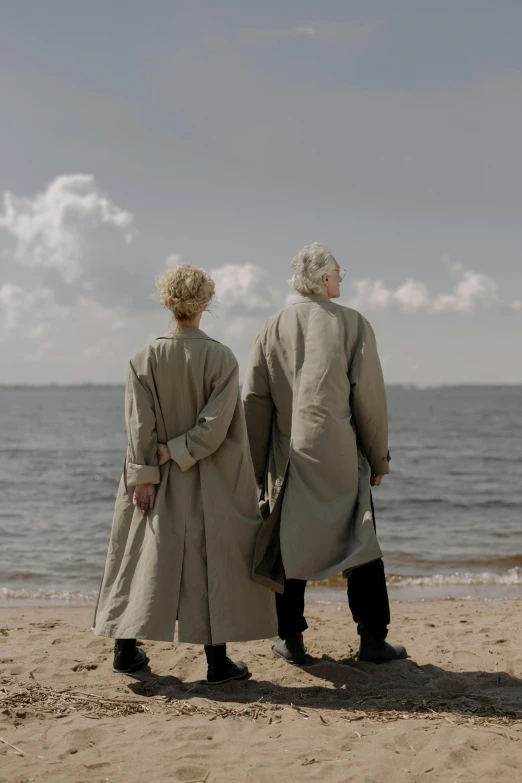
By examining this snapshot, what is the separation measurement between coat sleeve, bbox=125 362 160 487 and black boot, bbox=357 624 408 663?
1.44 m

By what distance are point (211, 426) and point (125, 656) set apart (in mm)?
1317

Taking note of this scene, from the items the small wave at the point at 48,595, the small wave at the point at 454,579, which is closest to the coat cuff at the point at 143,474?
the small wave at the point at 48,595

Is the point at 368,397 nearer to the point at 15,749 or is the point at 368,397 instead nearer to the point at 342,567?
the point at 342,567

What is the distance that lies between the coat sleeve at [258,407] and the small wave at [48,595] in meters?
3.24

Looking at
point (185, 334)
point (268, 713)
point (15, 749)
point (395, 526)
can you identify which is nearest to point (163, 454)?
point (185, 334)

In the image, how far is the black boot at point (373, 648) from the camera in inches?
167

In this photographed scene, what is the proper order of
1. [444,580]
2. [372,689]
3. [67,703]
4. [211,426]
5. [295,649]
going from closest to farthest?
[67,703] < [211,426] < [372,689] < [295,649] < [444,580]

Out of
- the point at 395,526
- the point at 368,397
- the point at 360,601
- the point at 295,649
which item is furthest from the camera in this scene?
the point at 395,526

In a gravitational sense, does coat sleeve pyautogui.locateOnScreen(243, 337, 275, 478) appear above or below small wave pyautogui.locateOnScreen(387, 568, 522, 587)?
above

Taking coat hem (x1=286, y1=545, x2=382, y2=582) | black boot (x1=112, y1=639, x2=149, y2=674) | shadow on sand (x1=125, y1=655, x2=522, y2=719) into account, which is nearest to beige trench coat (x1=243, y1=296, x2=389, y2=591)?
coat hem (x1=286, y1=545, x2=382, y2=582)

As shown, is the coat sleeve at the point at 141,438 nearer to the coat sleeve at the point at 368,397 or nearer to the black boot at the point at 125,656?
the black boot at the point at 125,656

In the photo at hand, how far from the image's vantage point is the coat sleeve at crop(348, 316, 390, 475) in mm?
4008

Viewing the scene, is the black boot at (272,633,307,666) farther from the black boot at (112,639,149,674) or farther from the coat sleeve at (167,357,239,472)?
the coat sleeve at (167,357,239,472)

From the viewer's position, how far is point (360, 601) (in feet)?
13.5
